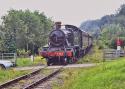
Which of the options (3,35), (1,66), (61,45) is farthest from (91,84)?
(3,35)

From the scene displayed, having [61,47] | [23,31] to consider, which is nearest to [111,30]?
[23,31]

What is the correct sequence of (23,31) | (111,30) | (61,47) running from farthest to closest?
1. (111,30)
2. (23,31)
3. (61,47)

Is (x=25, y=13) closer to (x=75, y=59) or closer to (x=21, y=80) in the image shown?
(x=75, y=59)

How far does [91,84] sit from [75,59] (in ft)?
69.9

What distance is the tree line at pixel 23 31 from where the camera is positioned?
82.3m

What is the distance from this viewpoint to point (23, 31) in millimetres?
85938

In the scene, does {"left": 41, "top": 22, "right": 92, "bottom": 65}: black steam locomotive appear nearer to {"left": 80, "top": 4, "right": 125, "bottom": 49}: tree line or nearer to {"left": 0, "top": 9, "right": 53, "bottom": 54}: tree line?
{"left": 80, "top": 4, "right": 125, "bottom": 49}: tree line

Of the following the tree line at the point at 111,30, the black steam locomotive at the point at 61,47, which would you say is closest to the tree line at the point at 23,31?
the tree line at the point at 111,30

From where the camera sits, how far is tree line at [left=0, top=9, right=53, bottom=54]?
8231 centimetres

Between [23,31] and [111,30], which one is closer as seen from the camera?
[23,31]

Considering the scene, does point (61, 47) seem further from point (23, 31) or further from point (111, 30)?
point (111, 30)

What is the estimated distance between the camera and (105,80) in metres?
17.8

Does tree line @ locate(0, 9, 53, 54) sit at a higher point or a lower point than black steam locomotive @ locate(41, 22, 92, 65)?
higher

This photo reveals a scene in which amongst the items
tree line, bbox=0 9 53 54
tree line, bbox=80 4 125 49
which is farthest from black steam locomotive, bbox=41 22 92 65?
tree line, bbox=0 9 53 54
